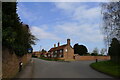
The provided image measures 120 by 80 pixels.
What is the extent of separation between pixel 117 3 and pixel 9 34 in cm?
1689

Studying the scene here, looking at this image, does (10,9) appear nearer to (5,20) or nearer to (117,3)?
(5,20)

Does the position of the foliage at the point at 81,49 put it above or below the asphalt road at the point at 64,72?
above

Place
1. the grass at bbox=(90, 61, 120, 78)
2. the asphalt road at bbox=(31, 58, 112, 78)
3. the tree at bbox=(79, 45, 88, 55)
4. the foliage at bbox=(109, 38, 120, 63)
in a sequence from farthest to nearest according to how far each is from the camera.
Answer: the tree at bbox=(79, 45, 88, 55) < the foliage at bbox=(109, 38, 120, 63) < the grass at bbox=(90, 61, 120, 78) < the asphalt road at bbox=(31, 58, 112, 78)

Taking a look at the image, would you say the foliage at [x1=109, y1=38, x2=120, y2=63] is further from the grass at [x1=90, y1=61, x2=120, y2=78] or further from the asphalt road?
the asphalt road

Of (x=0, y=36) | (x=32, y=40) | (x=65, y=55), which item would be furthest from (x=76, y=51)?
(x=0, y=36)

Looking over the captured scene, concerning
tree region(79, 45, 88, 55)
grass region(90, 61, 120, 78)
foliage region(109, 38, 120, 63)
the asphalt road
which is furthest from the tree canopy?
tree region(79, 45, 88, 55)

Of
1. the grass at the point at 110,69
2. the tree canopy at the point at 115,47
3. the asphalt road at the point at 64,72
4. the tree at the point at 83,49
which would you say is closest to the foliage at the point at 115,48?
the tree canopy at the point at 115,47

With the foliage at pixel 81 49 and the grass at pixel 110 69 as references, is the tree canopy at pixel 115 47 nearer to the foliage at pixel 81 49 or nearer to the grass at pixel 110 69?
the grass at pixel 110 69

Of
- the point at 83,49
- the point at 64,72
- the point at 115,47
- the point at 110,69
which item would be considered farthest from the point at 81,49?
the point at 64,72

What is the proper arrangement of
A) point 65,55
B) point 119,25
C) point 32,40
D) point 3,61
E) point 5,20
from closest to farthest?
1. point 3,61
2. point 5,20
3. point 119,25
4. point 32,40
5. point 65,55

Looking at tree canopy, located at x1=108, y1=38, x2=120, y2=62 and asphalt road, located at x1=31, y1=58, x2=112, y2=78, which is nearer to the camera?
asphalt road, located at x1=31, y1=58, x2=112, y2=78

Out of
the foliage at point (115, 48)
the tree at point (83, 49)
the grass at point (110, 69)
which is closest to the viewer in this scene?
the grass at point (110, 69)

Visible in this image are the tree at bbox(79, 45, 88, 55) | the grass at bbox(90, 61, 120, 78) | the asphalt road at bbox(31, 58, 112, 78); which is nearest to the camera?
the asphalt road at bbox(31, 58, 112, 78)

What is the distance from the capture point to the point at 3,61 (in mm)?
11039
